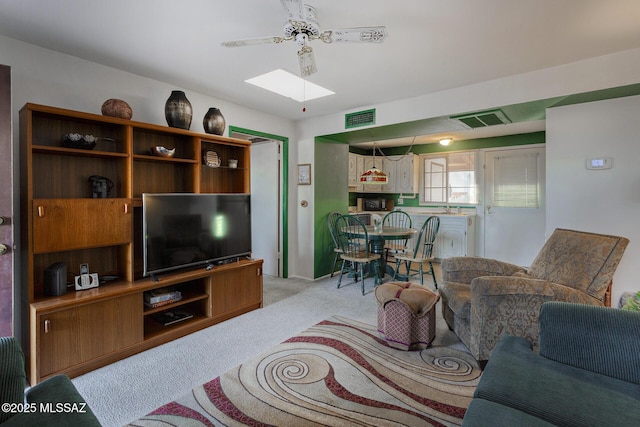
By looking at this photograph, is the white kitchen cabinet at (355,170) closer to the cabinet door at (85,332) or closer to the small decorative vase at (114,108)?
the small decorative vase at (114,108)

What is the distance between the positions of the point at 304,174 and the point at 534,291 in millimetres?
3328

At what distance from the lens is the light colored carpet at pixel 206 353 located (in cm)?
199

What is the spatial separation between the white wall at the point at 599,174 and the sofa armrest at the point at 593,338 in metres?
1.76

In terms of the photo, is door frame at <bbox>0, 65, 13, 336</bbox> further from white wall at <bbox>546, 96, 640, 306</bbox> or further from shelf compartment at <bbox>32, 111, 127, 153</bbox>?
white wall at <bbox>546, 96, 640, 306</bbox>

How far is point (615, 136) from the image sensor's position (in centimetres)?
280

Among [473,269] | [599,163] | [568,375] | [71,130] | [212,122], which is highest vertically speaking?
A: [212,122]

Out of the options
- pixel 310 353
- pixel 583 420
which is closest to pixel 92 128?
pixel 310 353

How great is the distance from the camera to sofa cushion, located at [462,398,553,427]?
3.72 ft

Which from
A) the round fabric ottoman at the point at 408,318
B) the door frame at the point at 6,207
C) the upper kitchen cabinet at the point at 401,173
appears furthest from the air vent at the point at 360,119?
the door frame at the point at 6,207

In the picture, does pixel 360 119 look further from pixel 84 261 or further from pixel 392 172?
pixel 84 261

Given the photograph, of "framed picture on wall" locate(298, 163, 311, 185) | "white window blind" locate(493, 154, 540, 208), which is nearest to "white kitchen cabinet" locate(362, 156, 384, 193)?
"white window blind" locate(493, 154, 540, 208)

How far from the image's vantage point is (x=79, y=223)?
236cm

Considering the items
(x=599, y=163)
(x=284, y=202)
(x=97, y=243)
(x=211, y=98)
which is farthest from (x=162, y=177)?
(x=599, y=163)

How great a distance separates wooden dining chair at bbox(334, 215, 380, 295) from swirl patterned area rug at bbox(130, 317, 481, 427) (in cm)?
162
